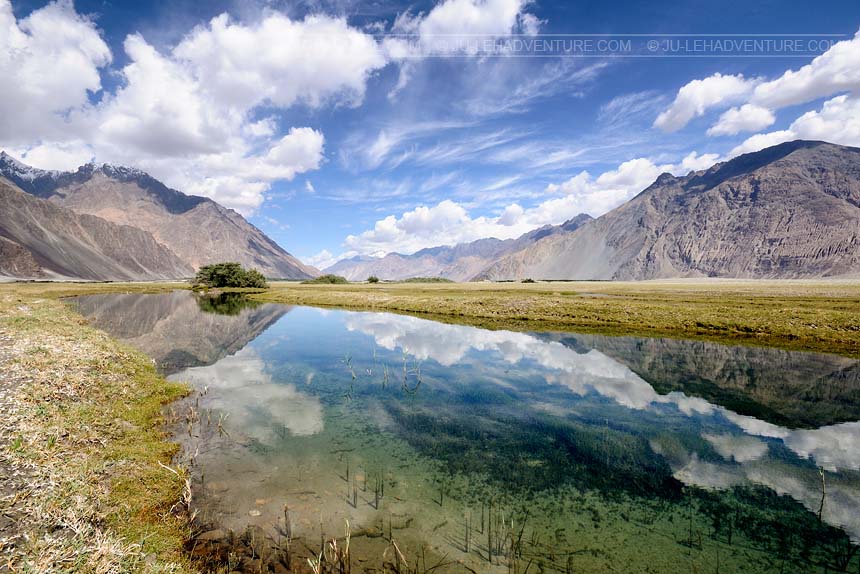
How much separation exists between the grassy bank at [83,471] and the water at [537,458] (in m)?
1.55

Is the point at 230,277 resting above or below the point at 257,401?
above

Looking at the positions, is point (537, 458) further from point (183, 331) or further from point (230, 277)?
point (230, 277)

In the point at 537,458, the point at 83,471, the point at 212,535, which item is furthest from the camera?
the point at 537,458

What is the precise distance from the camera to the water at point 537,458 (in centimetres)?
1192

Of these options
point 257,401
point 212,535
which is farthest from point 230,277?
point 212,535

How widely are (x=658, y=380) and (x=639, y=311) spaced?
37.1 meters

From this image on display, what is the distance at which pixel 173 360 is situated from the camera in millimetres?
36250

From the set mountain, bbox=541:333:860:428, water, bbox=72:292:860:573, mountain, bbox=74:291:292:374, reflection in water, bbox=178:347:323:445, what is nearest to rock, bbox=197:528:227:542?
water, bbox=72:292:860:573

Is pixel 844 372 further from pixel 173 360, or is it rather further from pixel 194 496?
pixel 173 360

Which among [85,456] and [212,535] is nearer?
[212,535]

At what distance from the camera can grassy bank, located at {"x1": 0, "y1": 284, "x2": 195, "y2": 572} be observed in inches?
359

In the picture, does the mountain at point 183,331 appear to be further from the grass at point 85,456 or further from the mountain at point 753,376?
the mountain at point 753,376

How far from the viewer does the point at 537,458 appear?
57.9ft

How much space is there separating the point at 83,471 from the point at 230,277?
166360 mm
